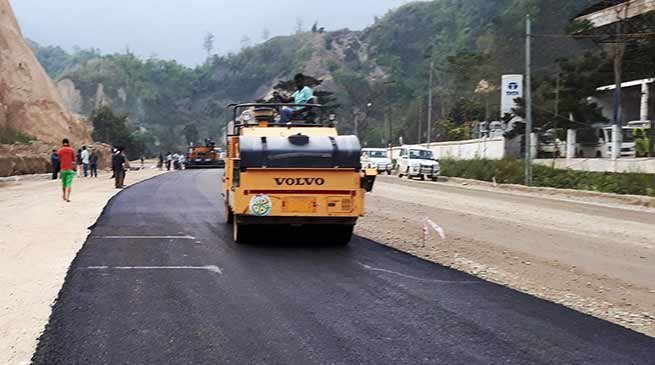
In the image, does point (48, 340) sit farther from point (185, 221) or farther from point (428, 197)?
point (428, 197)

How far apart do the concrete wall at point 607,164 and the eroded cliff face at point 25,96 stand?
3248 cm

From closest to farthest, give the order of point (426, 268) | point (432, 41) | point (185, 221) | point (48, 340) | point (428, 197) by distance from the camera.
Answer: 1. point (48, 340)
2. point (426, 268)
3. point (185, 221)
4. point (428, 197)
5. point (432, 41)

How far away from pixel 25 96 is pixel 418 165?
26.8 meters

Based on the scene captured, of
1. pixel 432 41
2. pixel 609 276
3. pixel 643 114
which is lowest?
pixel 609 276

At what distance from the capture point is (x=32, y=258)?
1101 centimetres

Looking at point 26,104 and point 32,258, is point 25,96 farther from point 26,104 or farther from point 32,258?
point 32,258

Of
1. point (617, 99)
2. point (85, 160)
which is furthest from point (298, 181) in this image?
point (85, 160)

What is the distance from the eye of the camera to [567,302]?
346 inches

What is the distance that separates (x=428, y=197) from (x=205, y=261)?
17170 mm

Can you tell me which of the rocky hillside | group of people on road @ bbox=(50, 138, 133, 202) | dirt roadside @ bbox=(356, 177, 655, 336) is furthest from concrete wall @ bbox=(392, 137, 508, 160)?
the rocky hillside

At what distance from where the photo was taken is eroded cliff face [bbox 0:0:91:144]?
4931 centimetres

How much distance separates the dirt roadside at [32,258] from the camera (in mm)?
6777

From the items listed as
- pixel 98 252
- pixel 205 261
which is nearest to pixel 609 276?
pixel 205 261

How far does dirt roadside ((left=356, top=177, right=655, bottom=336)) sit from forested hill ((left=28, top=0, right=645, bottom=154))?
4700 cm
